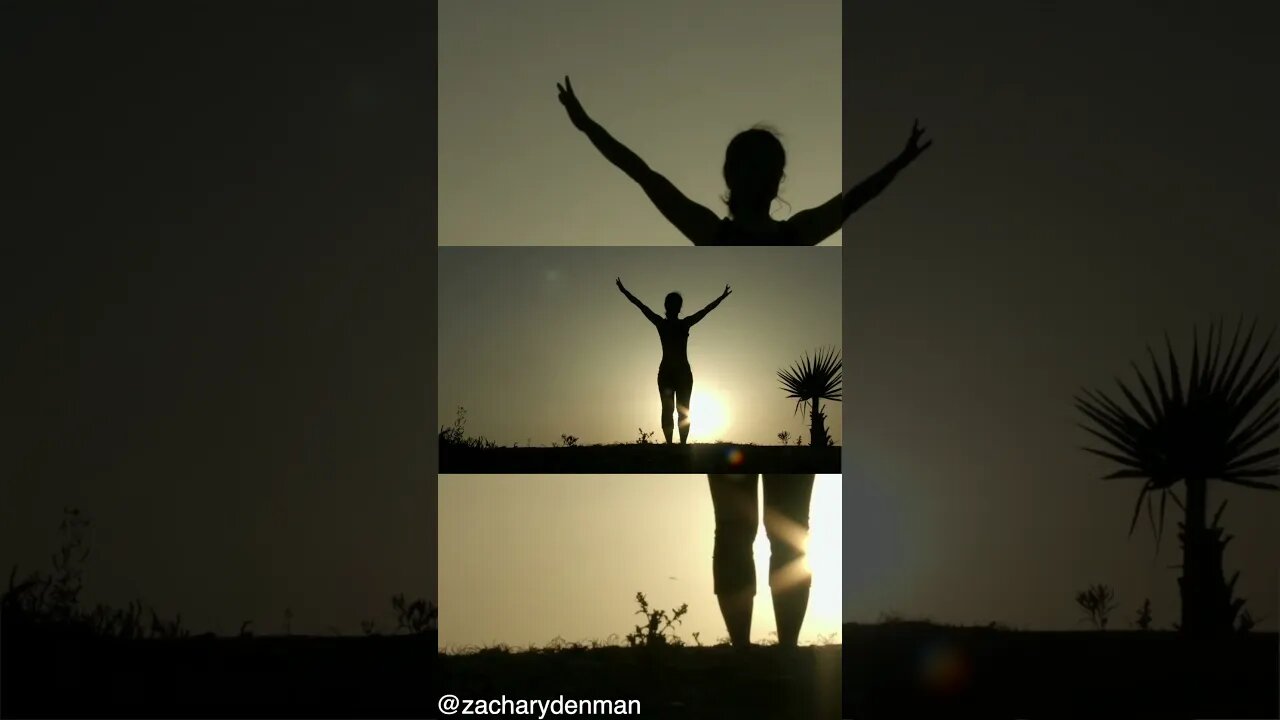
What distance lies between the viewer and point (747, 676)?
3025mm

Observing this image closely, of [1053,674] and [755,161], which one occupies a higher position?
→ [755,161]

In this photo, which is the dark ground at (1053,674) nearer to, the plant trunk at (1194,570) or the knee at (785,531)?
the plant trunk at (1194,570)

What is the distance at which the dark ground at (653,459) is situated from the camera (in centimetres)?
301

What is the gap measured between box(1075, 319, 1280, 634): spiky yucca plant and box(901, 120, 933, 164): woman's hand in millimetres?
805

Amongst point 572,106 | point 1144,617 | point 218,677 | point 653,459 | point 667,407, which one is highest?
point 572,106

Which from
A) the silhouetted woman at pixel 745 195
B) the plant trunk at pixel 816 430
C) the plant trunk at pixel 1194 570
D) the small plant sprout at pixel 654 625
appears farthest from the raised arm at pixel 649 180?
the plant trunk at pixel 1194 570

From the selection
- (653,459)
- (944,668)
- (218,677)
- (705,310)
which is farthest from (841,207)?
(218,677)

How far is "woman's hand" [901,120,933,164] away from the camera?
3.09 meters

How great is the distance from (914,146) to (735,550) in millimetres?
1218

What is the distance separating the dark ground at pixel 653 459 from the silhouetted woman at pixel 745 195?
569 mm

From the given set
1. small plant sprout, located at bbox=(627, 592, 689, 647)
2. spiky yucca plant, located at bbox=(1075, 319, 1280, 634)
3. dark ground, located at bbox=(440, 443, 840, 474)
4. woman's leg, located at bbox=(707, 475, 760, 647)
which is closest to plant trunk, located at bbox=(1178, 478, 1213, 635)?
spiky yucca plant, located at bbox=(1075, 319, 1280, 634)

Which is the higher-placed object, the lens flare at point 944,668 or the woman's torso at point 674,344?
the woman's torso at point 674,344

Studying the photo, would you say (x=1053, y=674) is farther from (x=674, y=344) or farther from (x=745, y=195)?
(x=745, y=195)

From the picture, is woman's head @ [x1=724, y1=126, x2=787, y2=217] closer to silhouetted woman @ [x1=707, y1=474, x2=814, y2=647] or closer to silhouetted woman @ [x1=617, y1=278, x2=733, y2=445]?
silhouetted woman @ [x1=617, y1=278, x2=733, y2=445]
